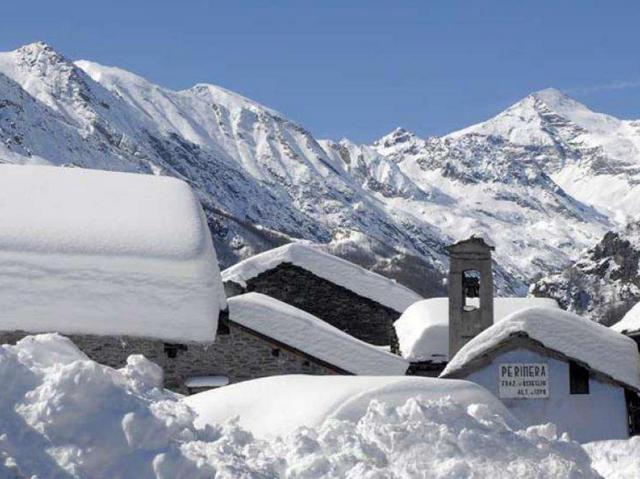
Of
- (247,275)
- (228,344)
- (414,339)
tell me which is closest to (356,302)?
(247,275)

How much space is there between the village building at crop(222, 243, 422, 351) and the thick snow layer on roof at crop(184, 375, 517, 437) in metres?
19.4

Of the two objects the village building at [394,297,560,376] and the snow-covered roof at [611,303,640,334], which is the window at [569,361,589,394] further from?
the village building at [394,297,560,376]

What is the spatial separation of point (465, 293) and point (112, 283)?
802 cm

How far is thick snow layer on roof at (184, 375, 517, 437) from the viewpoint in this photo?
37.5ft

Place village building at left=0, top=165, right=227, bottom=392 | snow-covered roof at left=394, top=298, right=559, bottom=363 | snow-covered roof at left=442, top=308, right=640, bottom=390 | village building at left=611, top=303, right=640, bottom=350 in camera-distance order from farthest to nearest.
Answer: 1. snow-covered roof at left=394, top=298, right=559, bottom=363
2. village building at left=611, top=303, right=640, bottom=350
3. snow-covered roof at left=442, top=308, right=640, bottom=390
4. village building at left=0, top=165, right=227, bottom=392

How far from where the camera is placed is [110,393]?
909 cm

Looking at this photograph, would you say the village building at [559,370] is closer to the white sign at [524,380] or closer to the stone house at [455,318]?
the white sign at [524,380]

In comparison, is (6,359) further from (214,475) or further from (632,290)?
(632,290)

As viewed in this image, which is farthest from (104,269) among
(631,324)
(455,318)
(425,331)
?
(631,324)

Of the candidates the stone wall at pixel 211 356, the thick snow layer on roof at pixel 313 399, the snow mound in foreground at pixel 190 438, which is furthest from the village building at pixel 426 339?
the snow mound in foreground at pixel 190 438

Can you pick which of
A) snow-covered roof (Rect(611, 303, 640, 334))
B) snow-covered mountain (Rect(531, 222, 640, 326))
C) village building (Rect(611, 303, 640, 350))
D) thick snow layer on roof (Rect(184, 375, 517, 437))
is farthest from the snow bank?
snow-covered mountain (Rect(531, 222, 640, 326))

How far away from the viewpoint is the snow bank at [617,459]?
42.6ft

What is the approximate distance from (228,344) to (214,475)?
1466 cm

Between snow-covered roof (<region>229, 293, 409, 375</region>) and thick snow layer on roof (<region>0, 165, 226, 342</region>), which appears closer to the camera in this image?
thick snow layer on roof (<region>0, 165, 226, 342</region>)
